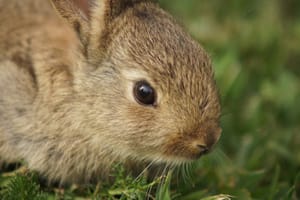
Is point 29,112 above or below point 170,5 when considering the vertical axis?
below

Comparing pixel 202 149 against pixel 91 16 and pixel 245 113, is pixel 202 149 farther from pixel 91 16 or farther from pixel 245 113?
pixel 245 113

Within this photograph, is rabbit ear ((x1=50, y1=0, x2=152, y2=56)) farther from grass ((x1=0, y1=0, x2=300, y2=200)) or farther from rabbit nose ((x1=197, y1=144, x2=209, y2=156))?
rabbit nose ((x1=197, y1=144, x2=209, y2=156))

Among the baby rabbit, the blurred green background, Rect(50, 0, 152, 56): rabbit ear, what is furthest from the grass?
Rect(50, 0, 152, 56): rabbit ear

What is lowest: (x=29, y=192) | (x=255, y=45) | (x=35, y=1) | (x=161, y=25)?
(x=29, y=192)

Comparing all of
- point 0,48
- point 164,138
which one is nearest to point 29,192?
point 164,138

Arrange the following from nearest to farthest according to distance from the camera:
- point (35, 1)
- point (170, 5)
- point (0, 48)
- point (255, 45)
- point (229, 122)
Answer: point (0, 48)
point (35, 1)
point (229, 122)
point (255, 45)
point (170, 5)

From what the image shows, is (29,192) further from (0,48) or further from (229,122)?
(229,122)

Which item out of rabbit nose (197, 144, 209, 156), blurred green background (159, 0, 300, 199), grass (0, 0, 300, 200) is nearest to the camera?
rabbit nose (197, 144, 209, 156)
